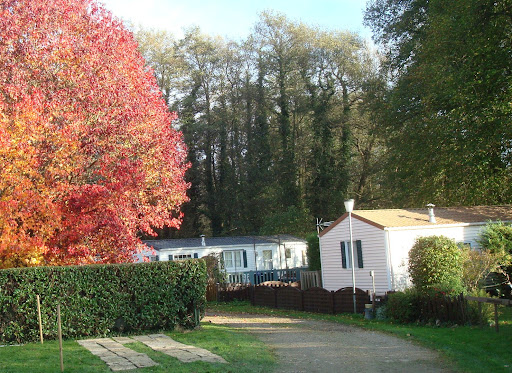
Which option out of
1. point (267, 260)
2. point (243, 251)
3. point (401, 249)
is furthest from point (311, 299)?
point (267, 260)

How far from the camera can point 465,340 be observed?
1123 centimetres

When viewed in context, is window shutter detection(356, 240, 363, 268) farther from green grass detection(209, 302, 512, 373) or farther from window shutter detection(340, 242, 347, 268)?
green grass detection(209, 302, 512, 373)

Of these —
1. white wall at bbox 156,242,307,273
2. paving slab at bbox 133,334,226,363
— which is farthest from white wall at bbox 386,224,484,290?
white wall at bbox 156,242,307,273

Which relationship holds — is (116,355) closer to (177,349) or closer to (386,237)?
(177,349)

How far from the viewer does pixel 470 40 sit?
20578 millimetres

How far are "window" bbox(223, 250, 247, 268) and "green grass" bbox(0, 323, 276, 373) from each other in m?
18.5

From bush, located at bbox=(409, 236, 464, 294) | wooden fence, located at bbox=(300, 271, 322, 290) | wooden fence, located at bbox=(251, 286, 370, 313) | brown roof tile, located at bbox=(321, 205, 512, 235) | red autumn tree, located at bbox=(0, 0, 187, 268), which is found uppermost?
red autumn tree, located at bbox=(0, 0, 187, 268)

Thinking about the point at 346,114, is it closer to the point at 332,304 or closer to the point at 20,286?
the point at 332,304

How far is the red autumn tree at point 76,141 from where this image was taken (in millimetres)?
13188

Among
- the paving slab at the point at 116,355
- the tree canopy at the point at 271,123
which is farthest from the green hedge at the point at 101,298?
the tree canopy at the point at 271,123

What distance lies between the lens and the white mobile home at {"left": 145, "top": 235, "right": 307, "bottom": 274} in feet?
98.8

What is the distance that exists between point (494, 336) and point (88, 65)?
12340 mm

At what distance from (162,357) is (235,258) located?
21622mm

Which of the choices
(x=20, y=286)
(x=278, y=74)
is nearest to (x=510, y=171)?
(x=20, y=286)
